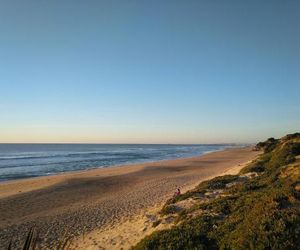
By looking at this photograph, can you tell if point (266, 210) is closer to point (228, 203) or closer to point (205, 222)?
point (205, 222)

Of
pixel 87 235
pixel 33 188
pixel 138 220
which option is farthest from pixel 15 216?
pixel 33 188

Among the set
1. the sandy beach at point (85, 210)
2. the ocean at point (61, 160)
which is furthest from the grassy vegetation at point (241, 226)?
the ocean at point (61, 160)

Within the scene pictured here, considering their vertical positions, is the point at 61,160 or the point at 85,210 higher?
the point at 61,160

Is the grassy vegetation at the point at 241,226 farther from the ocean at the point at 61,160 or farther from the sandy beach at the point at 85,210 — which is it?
the ocean at the point at 61,160

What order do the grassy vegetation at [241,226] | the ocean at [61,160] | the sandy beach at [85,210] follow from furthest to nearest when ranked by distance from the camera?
1. the ocean at [61,160]
2. the sandy beach at [85,210]
3. the grassy vegetation at [241,226]

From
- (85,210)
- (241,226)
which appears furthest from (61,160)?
(241,226)

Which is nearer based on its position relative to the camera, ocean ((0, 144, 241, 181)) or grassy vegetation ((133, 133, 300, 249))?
grassy vegetation ((133, 133, 300, 249))

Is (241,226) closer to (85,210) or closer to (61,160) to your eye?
(85,210)

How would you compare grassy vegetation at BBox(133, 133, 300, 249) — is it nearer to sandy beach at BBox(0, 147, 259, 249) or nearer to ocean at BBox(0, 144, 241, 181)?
sandy beach at BBox(0, 147, 259, 249)

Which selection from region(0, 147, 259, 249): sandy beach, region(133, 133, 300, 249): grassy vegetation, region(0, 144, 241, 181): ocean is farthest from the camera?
region(0, 144, 241, 181): ocean

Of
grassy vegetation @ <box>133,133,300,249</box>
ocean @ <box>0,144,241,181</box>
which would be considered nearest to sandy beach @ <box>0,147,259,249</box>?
grassy vegetation @ <box>133,133,300,249</box>

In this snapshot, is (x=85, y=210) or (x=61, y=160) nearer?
(x=85, y=210)

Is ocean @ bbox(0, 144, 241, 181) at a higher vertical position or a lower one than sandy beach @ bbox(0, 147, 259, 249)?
higher

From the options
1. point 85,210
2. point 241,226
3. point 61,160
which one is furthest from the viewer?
point 61,160
